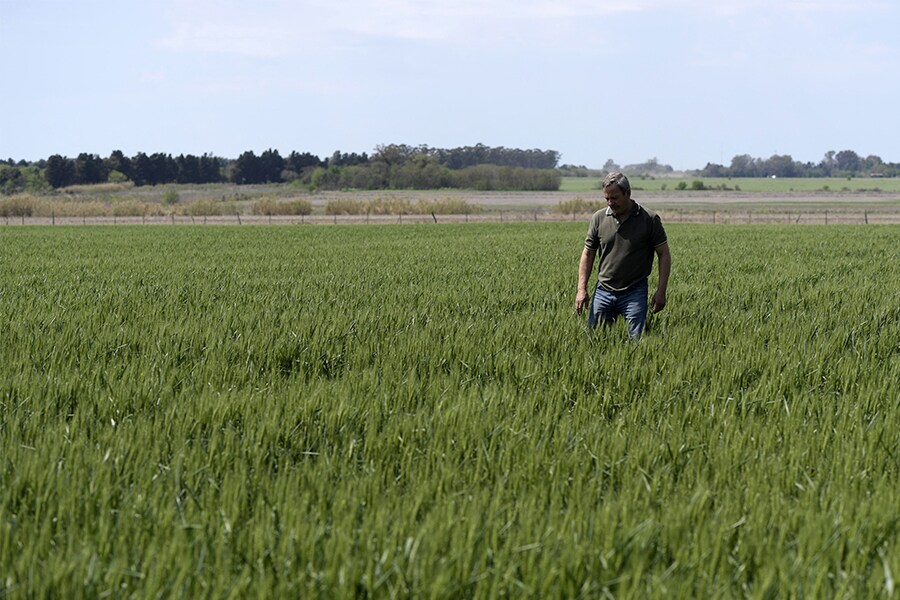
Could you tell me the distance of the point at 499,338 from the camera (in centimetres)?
828

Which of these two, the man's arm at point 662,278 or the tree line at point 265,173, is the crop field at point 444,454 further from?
the tree line at point 265,173

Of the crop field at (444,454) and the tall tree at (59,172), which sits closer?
the crop field at (444,454)

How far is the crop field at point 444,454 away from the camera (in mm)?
3166

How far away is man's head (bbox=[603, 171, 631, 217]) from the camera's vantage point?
7.56 metres

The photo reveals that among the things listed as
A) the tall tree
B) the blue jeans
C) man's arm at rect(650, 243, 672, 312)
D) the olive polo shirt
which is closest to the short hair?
the olive polo shirt

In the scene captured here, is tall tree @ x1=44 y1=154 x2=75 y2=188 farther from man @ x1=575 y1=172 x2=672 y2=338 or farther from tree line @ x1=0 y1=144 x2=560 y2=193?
man @ x1=575 y1=172 x2=672 y2=338

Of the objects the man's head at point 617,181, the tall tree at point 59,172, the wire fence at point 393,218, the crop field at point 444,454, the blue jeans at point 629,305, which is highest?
the tall tree at point 59,172

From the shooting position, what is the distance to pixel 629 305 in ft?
26.9

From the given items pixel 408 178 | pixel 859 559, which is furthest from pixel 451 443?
pixel 408 178

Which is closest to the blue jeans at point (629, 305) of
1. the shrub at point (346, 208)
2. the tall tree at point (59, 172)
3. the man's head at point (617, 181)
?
the man's head at point (617, 181)

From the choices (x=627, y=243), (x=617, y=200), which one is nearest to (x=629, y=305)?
(x=627, y=243)

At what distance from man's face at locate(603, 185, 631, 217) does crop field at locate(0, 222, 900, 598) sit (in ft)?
3.58

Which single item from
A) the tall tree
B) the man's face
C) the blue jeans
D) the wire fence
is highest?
the tall tree

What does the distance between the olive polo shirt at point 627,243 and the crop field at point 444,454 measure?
1.79 ft
